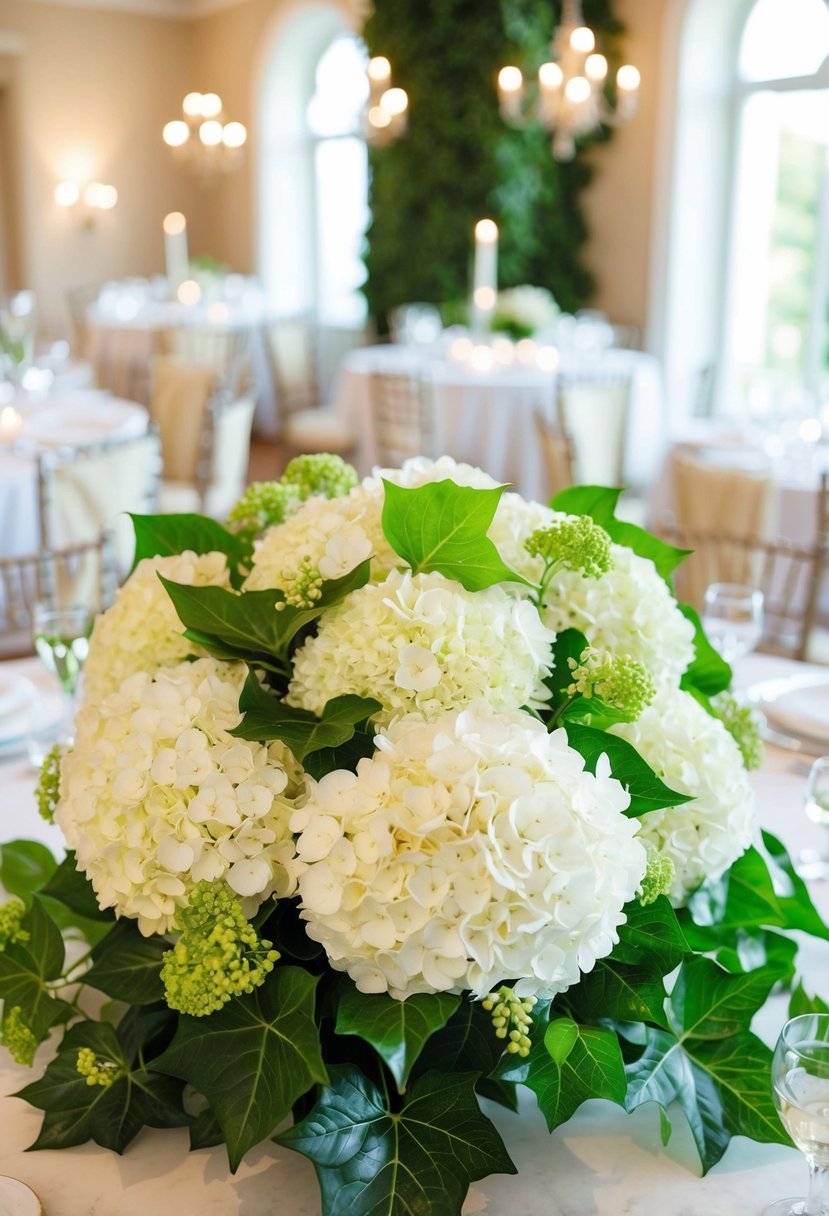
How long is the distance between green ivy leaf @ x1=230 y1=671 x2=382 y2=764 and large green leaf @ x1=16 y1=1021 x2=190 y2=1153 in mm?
266

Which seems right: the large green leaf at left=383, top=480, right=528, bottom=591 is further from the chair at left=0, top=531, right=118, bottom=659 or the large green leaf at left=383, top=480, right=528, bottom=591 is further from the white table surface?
the chair at left=0, top=531, right=118, bottom=659

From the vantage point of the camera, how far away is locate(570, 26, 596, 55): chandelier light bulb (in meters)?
4.88

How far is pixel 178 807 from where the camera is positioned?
2.63ft

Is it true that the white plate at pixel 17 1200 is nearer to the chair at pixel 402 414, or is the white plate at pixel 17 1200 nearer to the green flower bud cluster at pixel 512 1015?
the green flower bud cluster at pixel 512 1015

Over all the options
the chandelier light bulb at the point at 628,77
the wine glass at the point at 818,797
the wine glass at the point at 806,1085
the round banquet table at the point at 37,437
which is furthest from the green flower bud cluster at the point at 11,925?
the chandelier light bulb at the point at 628,77

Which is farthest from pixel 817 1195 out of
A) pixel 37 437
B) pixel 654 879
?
pixel 37 437

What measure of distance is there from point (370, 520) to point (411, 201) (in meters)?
7.04

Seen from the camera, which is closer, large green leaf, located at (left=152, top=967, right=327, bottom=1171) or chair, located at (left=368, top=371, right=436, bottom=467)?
large green leaf, located at (left=152, top=967, right=327, bottom=1171)

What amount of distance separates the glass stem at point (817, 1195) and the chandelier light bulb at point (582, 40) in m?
4.82

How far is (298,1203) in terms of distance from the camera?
0.85m

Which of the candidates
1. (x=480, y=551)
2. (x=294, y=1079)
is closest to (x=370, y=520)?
(x=480, y=551)

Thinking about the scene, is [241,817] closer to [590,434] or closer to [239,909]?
[239,909]

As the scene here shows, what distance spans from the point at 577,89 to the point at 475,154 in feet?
6.70

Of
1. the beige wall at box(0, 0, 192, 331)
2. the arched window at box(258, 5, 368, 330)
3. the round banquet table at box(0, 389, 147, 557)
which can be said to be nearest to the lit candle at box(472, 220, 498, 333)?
the round banquet table at box(0, 389, 147, 557)
